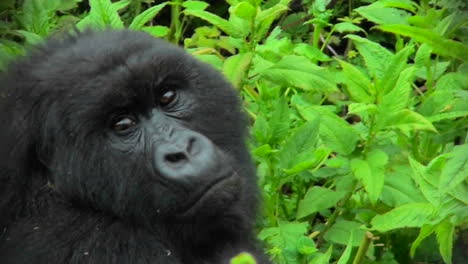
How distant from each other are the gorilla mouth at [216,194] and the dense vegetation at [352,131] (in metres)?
0.61

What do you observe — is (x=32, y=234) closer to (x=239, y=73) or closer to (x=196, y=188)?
(x=196, y=188)

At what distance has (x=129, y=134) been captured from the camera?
145 inches

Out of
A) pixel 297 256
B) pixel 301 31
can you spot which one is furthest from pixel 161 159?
pixel 301 31

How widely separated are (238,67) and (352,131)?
537 millimetres

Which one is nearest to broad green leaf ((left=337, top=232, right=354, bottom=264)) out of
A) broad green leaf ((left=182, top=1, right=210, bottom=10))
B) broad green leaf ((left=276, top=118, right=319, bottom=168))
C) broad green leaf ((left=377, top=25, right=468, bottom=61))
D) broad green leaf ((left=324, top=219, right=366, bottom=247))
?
broad green leaf ((left=324, top=219, right=366, bottom=247))

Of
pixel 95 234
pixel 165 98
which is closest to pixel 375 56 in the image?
pixel 165 98

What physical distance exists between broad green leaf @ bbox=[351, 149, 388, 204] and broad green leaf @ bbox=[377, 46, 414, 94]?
0.77 feet

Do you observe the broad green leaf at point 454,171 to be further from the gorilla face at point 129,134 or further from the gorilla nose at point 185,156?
the gorilla nose at point 185,156

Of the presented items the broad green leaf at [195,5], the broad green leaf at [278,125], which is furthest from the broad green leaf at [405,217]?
the broad green leaf at [195,5]

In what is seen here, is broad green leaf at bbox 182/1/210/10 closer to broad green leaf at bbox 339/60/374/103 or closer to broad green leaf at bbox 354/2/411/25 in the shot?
broad green leaf at bbox 354/2/411/25

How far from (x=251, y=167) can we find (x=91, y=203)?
0.59 meters

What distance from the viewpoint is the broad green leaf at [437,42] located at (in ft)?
13.9

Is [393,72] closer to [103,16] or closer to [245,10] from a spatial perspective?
[245,10]

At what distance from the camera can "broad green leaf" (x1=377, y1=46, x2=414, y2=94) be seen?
4.30 m
